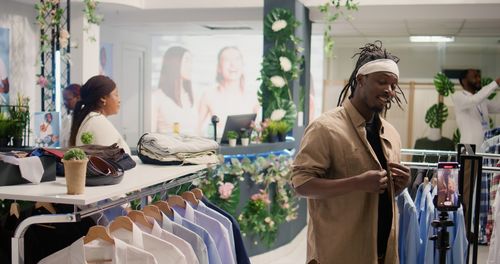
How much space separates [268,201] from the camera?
6055 millimetres

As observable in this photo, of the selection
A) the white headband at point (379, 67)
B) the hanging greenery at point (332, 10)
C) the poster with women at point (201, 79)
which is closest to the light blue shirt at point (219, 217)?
the white headband at point (379, 67)

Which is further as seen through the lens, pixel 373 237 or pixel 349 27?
pixel 349 27

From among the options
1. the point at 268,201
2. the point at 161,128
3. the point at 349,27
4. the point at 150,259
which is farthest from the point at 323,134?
the point at 161,128

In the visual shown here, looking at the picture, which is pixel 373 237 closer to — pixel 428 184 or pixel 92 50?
pixel 428 184

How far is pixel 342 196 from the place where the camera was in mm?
2426

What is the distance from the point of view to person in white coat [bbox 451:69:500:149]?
278 inches

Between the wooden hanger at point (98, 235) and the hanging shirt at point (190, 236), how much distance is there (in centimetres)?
33

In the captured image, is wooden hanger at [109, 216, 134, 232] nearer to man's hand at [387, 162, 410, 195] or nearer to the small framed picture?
man's hand at [387, 162, 410, 195]

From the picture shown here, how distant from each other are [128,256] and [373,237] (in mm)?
938

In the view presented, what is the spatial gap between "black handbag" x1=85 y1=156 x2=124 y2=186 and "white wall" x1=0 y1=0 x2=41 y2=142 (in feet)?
18.6

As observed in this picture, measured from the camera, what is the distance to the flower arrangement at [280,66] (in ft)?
21.9

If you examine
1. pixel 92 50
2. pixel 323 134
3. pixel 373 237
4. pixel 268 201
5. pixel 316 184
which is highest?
pixel 92 50

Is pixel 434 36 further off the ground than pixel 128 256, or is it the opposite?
pixel 434 36

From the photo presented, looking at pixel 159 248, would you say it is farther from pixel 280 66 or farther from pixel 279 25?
pixel 279 25
